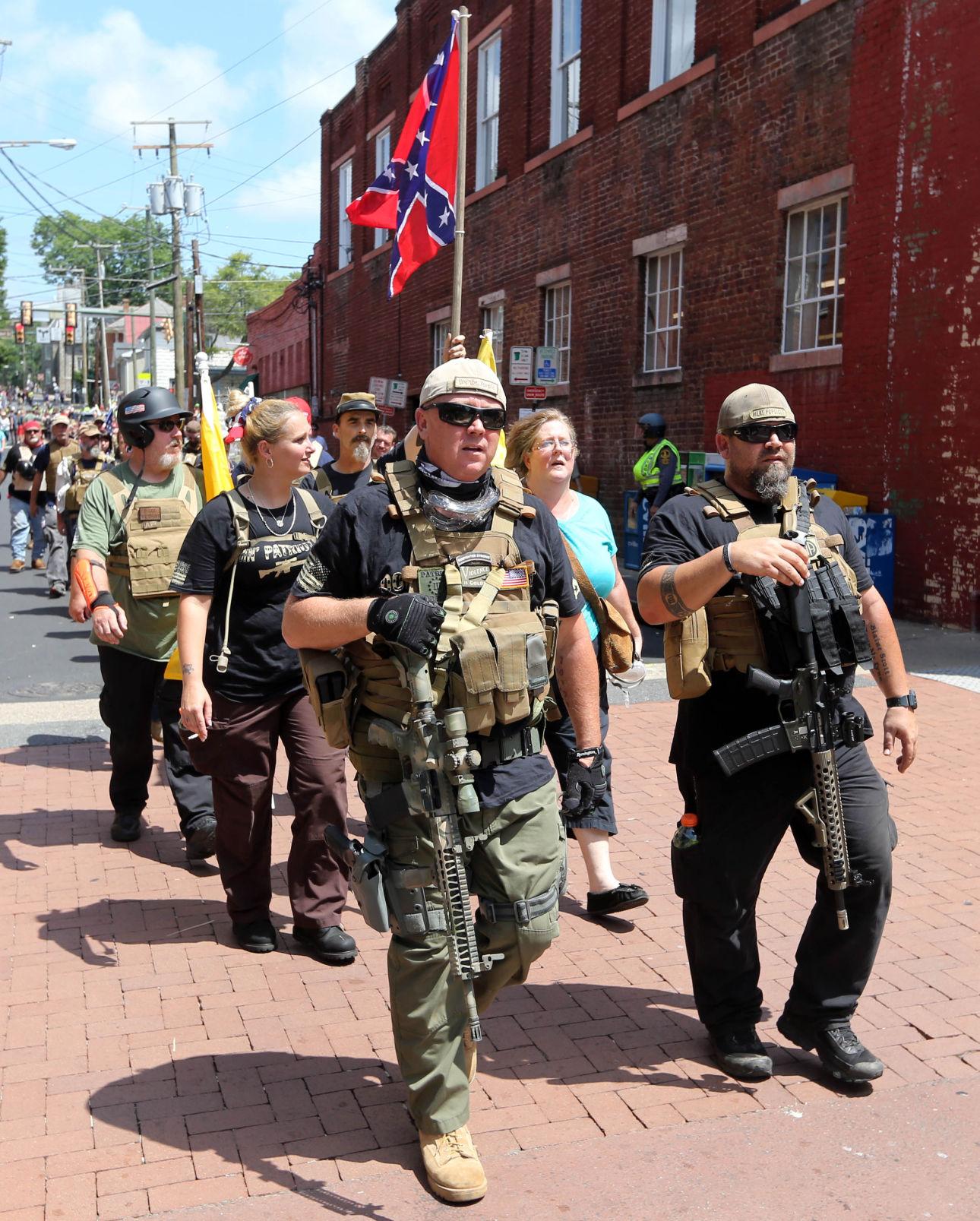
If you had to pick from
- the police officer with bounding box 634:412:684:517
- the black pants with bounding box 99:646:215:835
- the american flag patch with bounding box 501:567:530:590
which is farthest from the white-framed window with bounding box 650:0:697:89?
the american flag patch with bounding box 501:567:530:590

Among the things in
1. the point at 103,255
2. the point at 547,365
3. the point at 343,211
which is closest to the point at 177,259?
the point at 343,211

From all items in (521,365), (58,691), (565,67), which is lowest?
(58,691)

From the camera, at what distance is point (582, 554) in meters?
4.98

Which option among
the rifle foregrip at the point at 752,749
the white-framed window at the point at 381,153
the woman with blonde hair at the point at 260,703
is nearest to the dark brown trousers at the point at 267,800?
the woman with blonde hair at the point at 260,703

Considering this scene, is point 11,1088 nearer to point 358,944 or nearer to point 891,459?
point 358,944

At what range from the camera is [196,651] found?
15.1 feet

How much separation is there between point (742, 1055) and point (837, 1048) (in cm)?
28

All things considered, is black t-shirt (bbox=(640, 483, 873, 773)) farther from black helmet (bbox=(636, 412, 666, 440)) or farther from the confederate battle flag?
black helmet (bbox=(636, 412, 666, 440))

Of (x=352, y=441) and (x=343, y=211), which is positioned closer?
(x=352, y=441)

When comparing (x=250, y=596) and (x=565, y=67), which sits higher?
(x=565, y=67)

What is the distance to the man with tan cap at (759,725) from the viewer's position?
3.62m

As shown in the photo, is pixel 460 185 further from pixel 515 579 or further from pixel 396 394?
pixel 396 394

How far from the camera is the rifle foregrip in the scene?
3564 millimetres

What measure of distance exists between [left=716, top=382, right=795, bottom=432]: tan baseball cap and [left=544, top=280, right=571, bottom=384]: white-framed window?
15550 millimetres
